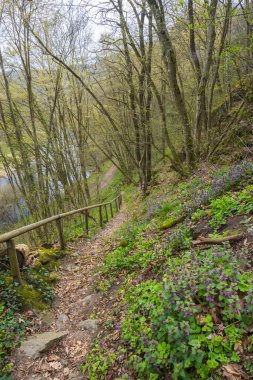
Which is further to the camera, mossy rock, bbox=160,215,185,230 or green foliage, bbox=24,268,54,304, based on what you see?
mossy rock, bbox=160,215,185,230

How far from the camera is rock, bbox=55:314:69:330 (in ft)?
12.4

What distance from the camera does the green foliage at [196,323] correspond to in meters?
1.96

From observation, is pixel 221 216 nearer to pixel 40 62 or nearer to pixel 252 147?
pixel 252 147

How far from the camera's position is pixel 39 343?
317 cm

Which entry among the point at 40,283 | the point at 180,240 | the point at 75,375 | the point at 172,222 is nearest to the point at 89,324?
the point at 75,375

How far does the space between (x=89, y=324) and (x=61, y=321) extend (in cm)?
57

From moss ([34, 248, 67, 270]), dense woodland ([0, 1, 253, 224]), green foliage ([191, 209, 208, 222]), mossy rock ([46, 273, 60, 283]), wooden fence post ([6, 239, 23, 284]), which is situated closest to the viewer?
wooden fence post ([6, 239, 23, 284])

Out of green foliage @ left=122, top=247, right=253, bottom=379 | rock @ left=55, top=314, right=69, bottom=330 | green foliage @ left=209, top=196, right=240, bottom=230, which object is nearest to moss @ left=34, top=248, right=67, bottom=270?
rock @ left=55, top=314, right=69, bottom=330

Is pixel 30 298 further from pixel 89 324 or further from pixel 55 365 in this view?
pixel 55 365

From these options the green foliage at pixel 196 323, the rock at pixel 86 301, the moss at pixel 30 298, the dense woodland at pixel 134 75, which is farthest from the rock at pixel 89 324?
the dense woodland at pixel 134 75

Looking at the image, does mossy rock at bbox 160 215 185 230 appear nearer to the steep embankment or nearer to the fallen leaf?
the steep embankment

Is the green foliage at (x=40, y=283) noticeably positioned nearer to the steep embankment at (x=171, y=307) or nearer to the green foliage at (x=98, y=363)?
the steep embankment at (x=171, y=307)

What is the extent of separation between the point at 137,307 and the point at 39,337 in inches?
56.1

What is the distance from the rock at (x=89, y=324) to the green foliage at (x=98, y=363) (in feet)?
1.83
